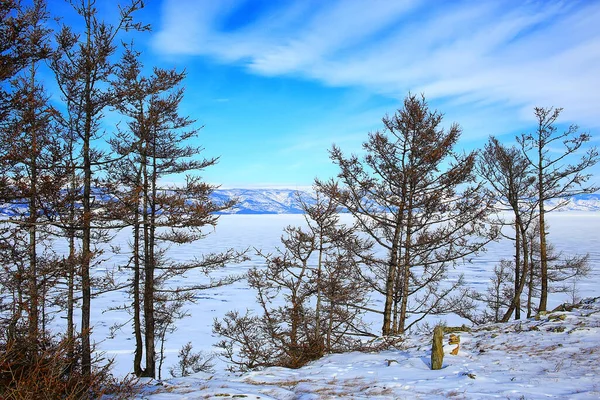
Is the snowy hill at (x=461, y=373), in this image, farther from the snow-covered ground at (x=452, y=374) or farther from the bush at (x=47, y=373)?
the bush at (x=47, y=373)

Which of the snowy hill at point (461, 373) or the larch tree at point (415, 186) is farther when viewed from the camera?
the larch tree at point (415, 186)

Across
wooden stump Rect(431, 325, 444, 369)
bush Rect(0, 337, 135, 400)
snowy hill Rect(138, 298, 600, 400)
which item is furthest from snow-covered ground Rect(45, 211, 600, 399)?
bush Rect(0, 337, 135, 400)

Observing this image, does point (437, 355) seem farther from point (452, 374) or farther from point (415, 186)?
point (415, 186)

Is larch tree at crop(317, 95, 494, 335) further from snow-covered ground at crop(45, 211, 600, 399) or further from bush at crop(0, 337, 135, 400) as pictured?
bush at crop(0, 337, 135, 400)

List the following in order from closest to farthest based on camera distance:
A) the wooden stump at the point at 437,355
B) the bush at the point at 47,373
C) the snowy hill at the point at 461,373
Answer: the bush at the point at 47,373 → the snowy hill at the point at 461,373 → the wooden stump at the point at 437,355

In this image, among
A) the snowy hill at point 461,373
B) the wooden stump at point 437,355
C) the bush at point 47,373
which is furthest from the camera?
the wooden stump at point 437,355

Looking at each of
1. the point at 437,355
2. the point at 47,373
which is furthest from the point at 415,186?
the point at 47,373

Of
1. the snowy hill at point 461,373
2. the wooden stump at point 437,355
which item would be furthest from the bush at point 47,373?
the wooden stump at point 437,355

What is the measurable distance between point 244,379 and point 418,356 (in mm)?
4038

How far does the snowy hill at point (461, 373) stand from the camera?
19.0 feet

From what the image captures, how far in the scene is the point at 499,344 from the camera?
882cm

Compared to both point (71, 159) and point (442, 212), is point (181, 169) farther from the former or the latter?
point (442, 212)

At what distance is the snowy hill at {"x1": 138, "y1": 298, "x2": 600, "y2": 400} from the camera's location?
580 centimetres

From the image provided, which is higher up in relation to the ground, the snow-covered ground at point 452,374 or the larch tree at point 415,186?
the larch tree at point 415,186
